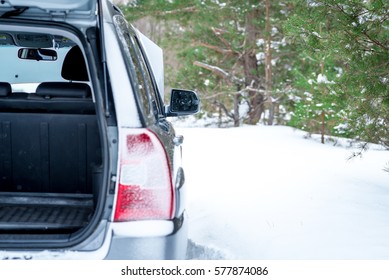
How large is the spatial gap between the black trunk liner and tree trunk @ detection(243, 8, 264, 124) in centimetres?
1232

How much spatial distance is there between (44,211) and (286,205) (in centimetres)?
275

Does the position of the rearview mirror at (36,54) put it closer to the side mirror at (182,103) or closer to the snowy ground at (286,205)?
the side mirror at (182,103)

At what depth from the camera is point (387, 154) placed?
905 cm

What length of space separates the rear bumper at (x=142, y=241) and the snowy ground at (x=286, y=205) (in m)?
1.58

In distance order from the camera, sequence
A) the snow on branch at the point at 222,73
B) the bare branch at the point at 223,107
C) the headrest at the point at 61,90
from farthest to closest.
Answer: the bare branch at the point at 223,107 → the snow on branch at the point at 222,73 → the headrest at the point at 61,90

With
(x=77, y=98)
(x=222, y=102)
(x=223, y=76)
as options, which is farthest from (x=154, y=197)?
(x=222, y=102)

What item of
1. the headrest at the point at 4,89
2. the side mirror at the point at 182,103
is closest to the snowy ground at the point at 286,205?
the side mirror at the point at 182,103

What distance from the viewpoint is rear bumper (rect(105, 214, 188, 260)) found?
215cm

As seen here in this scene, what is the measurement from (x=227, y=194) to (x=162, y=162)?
343 centimetres

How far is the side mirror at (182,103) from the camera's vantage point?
154 inches

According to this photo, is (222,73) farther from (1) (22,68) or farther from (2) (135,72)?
(2) (135,72)

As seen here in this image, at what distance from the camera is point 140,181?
2.22m

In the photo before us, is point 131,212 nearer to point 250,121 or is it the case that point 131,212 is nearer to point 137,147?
point 137,147

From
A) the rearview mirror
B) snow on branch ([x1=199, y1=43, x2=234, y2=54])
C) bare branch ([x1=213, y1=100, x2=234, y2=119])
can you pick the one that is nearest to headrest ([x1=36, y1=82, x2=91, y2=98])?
the rearview mirror
